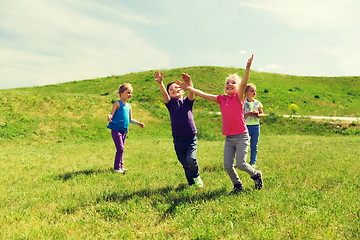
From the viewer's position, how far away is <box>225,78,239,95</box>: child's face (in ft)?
17.1

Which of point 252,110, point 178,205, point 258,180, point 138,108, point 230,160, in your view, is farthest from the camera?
point 138,108

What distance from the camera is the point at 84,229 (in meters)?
3.82

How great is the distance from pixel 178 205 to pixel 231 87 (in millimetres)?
2648

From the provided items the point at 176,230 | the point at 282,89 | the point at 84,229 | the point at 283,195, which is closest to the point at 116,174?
the point at 84,229

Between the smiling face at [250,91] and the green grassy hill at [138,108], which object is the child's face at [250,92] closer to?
the smiling face at [250,91]

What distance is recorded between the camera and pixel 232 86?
17.1 feet

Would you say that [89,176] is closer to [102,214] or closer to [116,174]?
[116,174]

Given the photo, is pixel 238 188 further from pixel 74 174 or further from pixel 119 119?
pixel 74 174

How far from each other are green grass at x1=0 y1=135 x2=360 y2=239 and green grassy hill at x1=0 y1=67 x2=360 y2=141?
1148 centimetres

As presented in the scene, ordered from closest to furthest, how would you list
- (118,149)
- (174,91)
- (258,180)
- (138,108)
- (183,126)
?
(258,180)
(183,126)
(174,91)
(118,149)
(138,108)

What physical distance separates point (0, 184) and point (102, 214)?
3980 millimetres

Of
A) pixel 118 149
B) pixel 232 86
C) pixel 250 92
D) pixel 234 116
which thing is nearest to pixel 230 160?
pixel 234 116

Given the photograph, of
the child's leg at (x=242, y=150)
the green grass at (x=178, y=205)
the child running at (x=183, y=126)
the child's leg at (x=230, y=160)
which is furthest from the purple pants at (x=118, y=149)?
the child's leg at (x=242, y=150)

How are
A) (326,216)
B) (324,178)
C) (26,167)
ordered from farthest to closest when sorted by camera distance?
(26,167) → (324,178) → (326,216)
